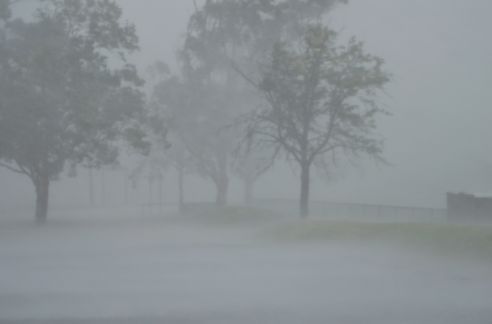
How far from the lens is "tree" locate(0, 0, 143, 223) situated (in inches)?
1200

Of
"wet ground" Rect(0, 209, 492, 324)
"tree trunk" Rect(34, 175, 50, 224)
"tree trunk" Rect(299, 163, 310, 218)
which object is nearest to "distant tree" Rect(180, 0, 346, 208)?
"tree trunk" Rect(299, 163, 310, 218)

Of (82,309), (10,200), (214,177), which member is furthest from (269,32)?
(10,200)

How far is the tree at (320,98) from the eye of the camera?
25156 mm

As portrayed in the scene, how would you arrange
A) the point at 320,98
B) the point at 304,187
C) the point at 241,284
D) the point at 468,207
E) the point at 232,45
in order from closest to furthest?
the point at 241,284 < the point at 468,207 < the point at 320,98 < the point at 304,187 < the point at 232,45

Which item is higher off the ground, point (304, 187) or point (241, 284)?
point (304, 187)

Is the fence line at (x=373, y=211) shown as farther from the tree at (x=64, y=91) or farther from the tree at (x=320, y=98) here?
the tree at (x=64, y=91)

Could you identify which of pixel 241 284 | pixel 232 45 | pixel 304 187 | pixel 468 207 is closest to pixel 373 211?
pixel 304 187

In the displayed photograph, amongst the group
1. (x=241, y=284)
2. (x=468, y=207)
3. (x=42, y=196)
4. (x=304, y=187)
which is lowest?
(x=241, y=284)

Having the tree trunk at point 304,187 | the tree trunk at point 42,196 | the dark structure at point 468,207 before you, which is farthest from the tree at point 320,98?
the tree trunk at point 42,196

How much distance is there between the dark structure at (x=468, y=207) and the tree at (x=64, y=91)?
15.1m

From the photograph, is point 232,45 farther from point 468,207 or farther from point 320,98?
point 468,207

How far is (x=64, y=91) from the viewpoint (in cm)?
3111

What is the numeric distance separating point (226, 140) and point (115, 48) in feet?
31.0

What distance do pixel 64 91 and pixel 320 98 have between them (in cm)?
1228
